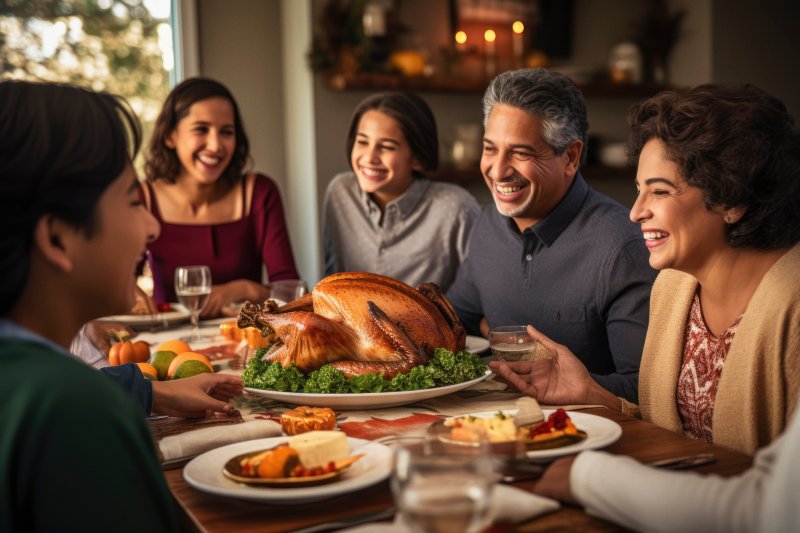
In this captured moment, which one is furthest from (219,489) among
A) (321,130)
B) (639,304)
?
(321,130)

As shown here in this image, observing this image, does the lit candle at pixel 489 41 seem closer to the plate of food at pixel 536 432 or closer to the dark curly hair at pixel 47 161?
the plate of food at pixel 536 432

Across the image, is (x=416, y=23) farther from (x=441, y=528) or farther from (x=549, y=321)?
(x=441, y=528)

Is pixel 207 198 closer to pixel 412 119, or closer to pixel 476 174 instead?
pixel 412 119

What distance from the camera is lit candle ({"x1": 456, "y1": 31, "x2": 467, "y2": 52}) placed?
213 inches

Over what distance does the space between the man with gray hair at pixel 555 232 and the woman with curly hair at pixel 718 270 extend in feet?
1.30

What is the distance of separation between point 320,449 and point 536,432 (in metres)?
0.34

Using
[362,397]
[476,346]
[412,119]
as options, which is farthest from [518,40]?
[362,397]

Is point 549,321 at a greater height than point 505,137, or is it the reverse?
point 505,137

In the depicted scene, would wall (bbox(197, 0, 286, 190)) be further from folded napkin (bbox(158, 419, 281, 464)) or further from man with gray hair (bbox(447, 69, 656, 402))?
folded napkin (bbox(158, 419, 281, 464))

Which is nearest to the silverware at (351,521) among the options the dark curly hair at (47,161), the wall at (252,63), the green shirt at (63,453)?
the green shirt at (63,453)

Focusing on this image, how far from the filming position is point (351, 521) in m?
1.06

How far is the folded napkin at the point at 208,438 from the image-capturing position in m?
1.32

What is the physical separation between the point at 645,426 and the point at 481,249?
4.44ft

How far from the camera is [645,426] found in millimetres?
1456
